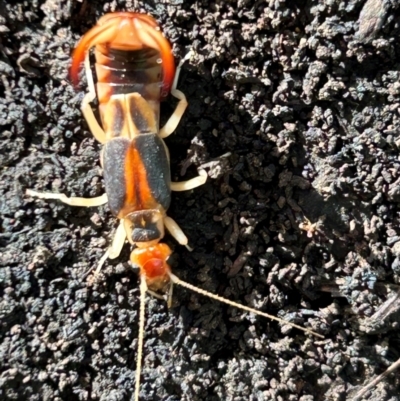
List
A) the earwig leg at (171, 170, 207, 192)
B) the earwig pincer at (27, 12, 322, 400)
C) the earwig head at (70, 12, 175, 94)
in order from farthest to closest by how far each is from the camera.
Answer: the earwig leg at (171, 170, 207, 192) < the earwig pincer at (27, 12, 322, 400) < the earwig head at (70, 12, 175, 94)

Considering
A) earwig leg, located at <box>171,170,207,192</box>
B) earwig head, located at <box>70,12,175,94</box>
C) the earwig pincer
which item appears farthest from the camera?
earwig leg, located at <box>171,170,207,192</box>

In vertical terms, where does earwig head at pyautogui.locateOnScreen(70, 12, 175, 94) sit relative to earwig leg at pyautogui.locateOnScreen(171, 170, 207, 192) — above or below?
above

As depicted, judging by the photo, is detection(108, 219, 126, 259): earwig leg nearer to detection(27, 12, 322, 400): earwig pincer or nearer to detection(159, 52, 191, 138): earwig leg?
detection(27, 12, 322, 400): earwig pincer

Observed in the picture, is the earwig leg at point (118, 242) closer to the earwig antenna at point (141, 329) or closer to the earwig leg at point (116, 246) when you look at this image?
the earwig leg at point (116, 246)

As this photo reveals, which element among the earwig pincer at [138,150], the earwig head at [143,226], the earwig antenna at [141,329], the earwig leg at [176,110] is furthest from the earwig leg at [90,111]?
the earwig antenna at [141,329]

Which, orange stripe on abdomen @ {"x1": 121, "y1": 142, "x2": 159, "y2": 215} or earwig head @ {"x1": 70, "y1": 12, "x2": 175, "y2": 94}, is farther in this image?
orange stripe on abdomen @ {"x1": 121, "y1": 142, "x2": 159, "y2": 215}

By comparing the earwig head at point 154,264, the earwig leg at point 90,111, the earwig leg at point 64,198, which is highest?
the earwig leg at point 90,111

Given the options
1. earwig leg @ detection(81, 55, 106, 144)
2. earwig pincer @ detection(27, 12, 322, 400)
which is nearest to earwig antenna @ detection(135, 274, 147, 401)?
earwig pincer @ detection(27, 12, 322, 400)

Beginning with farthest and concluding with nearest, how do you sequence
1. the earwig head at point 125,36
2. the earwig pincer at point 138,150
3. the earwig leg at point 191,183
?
the earwig leg at point 191,183 → the earwig pincer at point 138,150 → the earwig head at point 125,36
